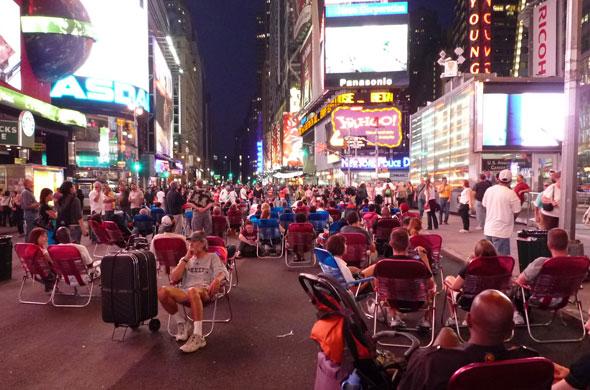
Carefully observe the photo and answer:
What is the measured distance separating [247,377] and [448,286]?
2.50 m

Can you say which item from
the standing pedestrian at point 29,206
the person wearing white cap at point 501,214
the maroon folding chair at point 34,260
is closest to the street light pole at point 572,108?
the person wearing white cap at point 501,214

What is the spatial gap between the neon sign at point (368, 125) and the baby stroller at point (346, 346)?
186 feet

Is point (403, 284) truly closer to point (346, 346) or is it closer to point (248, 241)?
point (346, 346)

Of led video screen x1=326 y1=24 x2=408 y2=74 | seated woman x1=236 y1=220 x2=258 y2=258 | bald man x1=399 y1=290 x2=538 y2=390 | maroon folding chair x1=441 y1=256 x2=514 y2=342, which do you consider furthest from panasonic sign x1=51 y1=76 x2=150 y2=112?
bald man x1=399 y1=290 x2=538 y2=390

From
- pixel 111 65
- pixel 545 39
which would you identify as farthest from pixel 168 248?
pixel 111 65

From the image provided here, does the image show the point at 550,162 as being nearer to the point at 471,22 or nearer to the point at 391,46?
the point at 471,22

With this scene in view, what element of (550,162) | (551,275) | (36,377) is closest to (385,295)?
(551,275)

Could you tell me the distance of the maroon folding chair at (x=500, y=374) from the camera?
2328mm

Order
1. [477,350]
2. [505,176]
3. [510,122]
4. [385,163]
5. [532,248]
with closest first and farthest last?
[477,350] < [532,248] < [505,176] < [510,122] < [385,163]

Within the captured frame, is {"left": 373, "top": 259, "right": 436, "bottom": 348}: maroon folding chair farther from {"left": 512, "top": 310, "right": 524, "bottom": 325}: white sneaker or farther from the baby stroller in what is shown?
the baby stroller

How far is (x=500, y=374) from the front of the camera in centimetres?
233

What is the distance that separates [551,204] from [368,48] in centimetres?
5535

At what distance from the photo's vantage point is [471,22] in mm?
51281

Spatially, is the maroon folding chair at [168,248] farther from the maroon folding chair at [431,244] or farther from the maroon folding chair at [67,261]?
the maroon folding chair at [431,244]
